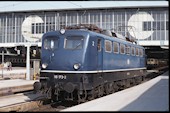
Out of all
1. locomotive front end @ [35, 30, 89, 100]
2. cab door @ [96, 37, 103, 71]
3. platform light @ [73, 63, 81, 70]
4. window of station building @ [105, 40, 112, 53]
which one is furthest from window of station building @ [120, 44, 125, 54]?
platform light @ [73, 63, 81, 70]

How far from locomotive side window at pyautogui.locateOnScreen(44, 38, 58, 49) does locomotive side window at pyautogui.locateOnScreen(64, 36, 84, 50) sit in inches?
21.0

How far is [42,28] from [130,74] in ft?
156

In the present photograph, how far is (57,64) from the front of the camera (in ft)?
45.9

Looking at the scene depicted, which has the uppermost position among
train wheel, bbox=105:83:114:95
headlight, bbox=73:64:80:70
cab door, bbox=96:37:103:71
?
cab door, bbox=96:37:103:71

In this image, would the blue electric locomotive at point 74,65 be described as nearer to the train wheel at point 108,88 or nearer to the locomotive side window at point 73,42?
the locomotive side window at point 73,42

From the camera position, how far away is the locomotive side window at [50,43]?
47.7 feet

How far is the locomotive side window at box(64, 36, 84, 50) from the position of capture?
549 inches

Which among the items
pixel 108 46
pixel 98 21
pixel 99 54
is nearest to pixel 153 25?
pixel 98 21

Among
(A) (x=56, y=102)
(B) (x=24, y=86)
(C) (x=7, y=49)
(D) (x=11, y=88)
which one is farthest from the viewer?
(C) (x=7, y=49)

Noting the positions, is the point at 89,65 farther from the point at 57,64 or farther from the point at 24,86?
the point at 24,86

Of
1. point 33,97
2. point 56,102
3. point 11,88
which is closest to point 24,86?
point 11,88

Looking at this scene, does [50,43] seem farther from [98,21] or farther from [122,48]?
[98,21]

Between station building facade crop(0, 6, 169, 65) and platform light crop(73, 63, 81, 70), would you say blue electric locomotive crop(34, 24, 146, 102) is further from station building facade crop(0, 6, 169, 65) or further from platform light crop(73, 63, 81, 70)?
station building facade crop(0, 6, 169, 65)

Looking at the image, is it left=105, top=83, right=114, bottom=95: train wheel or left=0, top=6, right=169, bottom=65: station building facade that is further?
left=0, top=6, right=169, bottom=65: station building facade
